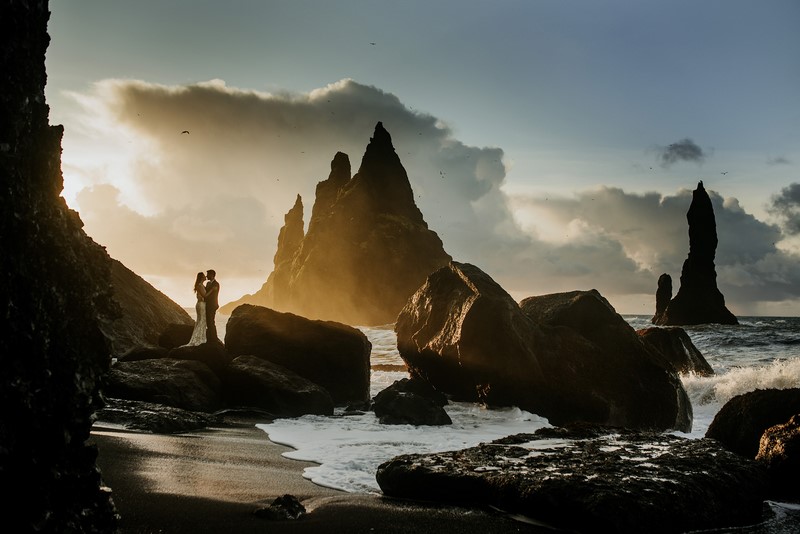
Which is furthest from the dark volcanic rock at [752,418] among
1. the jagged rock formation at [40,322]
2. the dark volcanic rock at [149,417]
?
the dark volcanic rock at [149,417]

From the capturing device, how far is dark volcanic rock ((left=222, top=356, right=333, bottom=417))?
36.4ft

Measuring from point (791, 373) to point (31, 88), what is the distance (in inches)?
755

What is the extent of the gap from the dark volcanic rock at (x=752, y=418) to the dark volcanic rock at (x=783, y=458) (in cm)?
79

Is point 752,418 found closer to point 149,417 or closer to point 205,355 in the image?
point 149,417

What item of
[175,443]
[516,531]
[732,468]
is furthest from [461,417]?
[516,531]

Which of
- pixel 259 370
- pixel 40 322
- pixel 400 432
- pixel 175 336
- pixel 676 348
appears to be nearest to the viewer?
pixel 40 322

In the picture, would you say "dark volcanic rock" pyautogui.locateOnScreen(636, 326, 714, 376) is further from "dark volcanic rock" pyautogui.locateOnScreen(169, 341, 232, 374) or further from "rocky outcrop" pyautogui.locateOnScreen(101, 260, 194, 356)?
"rocky outcrop" pyautogui.locateOnScreen(101, 260, 194, 356)

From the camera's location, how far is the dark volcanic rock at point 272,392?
11.1 metres

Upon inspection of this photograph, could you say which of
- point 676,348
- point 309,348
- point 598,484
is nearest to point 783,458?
point 598,484

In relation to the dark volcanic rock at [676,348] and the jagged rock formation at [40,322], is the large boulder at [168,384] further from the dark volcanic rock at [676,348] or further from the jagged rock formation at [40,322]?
the dark volcanic rock at [676,348]

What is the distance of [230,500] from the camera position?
13.5 feet

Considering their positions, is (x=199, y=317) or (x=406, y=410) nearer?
(x=406, y=410)

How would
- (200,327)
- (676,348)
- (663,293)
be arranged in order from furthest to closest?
(663,293)
(676,348)
(200,327)

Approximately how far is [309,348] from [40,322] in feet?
37.2
